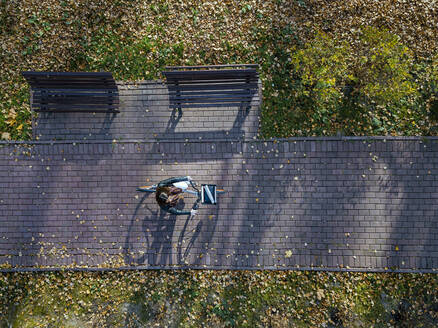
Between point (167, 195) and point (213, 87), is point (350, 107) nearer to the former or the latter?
point (213, 87)

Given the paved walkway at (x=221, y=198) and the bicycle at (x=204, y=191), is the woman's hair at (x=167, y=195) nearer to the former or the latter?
the bicycle at (x=204, y=191)

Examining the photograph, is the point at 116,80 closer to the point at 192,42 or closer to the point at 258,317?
the point at 192,42

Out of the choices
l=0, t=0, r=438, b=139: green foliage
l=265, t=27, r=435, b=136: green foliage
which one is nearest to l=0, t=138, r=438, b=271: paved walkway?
l=265, t=27, r=435, b=136: green foliage

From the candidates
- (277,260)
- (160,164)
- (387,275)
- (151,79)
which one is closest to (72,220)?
(160,164)

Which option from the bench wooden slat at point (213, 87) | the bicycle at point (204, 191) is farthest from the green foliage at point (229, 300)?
the bench wooden slat at point (213, 87)

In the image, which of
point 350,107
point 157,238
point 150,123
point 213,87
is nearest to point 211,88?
point 213,87

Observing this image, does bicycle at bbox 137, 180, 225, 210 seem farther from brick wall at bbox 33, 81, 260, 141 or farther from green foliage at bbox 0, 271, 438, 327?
green foliage at bbox 0, 271, 438, 327
